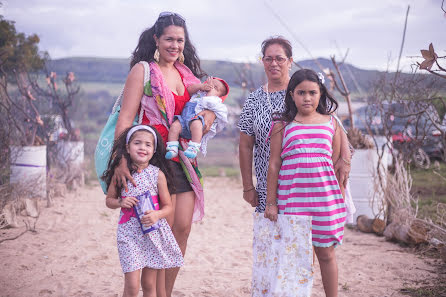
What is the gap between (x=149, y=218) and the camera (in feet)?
8.23

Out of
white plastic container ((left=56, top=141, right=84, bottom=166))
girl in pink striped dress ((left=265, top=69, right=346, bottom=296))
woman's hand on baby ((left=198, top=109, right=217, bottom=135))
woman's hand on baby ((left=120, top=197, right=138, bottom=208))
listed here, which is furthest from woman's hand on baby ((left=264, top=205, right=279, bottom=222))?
white plastic container ((left=56, top=141, right=84, bottom=166))

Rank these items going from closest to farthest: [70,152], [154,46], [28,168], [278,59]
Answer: [278,59], [154,46], [28,168], [70,152]

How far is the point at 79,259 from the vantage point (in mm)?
4785

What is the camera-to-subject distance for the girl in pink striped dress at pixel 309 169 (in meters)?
2.61

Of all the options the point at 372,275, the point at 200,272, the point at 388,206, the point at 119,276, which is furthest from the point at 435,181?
the point at 119,276

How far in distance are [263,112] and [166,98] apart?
0.63m

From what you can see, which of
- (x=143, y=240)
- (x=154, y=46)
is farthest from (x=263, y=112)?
(x=143, y=240)

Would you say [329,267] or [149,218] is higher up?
[149,218]

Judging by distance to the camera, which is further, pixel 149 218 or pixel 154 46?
pixel 154 46

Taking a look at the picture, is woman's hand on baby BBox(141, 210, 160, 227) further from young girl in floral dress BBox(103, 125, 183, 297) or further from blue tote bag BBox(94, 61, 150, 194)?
blue tote bag BBox(94, 61, 150, 194)

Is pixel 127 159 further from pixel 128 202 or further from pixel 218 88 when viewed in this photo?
pixel 218 88

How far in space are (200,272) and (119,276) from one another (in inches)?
30.7

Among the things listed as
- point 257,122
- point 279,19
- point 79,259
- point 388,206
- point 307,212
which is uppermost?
point 279,19

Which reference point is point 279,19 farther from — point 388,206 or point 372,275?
point 388,206
